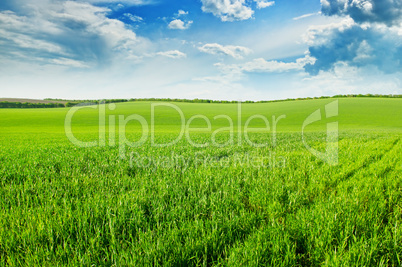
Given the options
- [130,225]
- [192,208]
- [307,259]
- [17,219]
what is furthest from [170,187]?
[307,259]

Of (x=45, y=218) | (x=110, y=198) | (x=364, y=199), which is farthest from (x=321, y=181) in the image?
(x=45, y=218)

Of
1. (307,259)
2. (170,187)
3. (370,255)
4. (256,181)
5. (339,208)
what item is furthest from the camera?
(256,181)

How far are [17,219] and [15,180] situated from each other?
297 centimetres

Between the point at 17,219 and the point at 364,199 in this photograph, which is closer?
the point at 17,219

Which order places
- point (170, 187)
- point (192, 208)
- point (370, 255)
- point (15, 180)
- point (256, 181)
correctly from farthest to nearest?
1. point (15, 180)
2. point (256, 181)
3. point (170, 187)
4. point (192, 208)
5. point (370, 255)

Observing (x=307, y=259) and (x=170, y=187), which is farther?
(x=170, y=187)

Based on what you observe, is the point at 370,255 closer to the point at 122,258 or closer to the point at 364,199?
the point at 364,199

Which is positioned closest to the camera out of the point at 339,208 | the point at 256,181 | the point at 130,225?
the point at 130,225

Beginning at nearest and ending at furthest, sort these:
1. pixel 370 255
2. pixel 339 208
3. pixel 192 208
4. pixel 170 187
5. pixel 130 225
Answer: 1. pixel 370 255
2. pixel 130 225
3. pixel 339 208
4. pixel 192 208
5. pixel 170 187

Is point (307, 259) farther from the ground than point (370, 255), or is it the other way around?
point (370, 255)

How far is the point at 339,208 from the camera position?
289 centimetres

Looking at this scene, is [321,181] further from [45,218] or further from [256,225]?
[45,218]

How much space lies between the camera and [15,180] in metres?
4.86

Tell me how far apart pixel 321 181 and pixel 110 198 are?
14.3 feet
